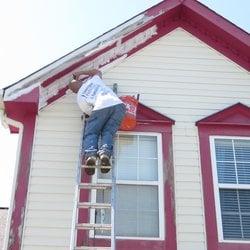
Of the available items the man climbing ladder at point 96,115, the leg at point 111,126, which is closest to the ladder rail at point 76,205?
the man climbing ladder at point 96,115

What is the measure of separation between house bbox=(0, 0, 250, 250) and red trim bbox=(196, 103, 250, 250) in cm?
2

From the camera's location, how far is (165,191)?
707 cm

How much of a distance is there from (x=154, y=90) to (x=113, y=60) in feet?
2.97

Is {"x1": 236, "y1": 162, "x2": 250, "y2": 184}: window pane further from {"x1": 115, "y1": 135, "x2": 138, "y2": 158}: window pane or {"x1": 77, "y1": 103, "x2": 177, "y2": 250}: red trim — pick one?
{"x1": 115, "y1": 135, "x2": 138, "y2": 158}: window pane

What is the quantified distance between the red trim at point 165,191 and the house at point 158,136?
0.05 ft

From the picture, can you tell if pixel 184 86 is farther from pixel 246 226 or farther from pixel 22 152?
pixel 22 152

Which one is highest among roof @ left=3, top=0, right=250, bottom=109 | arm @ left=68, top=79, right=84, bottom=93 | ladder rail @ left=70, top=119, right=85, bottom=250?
roof @ left=3, top=0, right=250, bottom=109

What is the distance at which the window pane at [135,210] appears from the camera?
6793 millimetres

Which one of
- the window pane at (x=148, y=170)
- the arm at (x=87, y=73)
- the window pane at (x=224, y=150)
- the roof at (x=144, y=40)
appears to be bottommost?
the window pane at (x=148, y=170)

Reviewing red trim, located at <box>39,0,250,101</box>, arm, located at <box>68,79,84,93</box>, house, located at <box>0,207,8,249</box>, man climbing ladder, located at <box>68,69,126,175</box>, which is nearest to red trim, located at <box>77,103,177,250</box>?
man climbing ladder, located at <box>68,69,126,175</box>

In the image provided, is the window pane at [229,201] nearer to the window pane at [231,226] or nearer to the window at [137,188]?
the window pane at [231,226]

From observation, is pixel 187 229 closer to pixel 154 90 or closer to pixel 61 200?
pixel 61 200

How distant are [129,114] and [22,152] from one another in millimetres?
1733

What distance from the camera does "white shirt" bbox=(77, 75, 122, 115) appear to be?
6.92 metres
